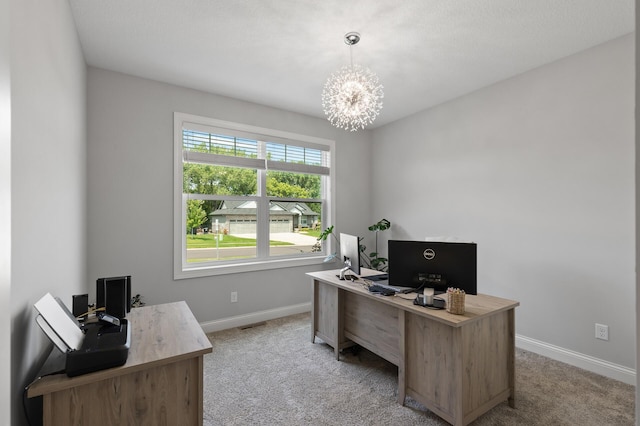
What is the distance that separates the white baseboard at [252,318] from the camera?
3.46m

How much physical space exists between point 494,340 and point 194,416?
6.07 feet

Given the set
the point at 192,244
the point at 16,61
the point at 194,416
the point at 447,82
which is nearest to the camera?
the point at 16,61

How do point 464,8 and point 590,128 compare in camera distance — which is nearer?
point 464,8

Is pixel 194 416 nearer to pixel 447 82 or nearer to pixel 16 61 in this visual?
pixel 16 61

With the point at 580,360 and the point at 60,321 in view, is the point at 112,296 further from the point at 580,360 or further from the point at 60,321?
the point at 580,360

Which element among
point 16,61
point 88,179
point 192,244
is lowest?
point 192,244

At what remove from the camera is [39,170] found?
1.39 meters

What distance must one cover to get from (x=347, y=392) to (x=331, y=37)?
278cm

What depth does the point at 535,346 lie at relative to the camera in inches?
116

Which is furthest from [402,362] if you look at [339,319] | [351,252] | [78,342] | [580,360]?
[78,342]

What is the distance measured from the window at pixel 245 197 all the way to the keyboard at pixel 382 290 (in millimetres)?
1784

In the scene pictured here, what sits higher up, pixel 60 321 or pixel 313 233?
pixel 313 233

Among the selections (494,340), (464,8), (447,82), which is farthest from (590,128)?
(494,340)

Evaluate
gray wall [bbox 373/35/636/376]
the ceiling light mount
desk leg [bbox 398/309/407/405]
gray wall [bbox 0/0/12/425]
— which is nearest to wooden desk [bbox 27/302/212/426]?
gray wall [bbox 0/0/12/425]
